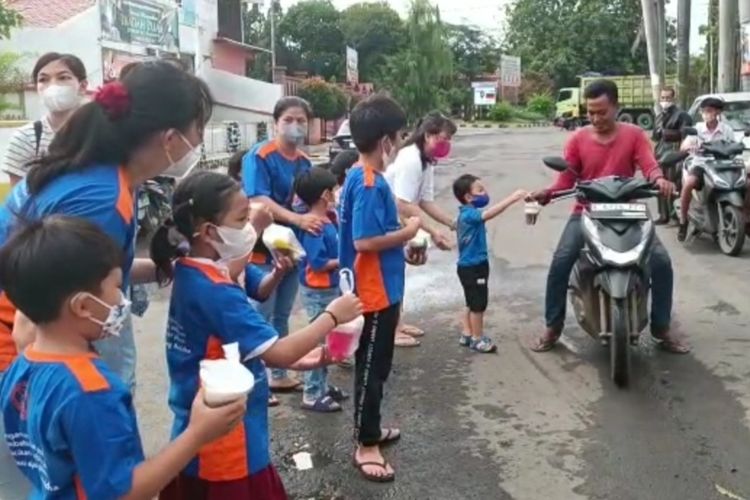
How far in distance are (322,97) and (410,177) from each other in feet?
88.8

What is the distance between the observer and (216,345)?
2.53m

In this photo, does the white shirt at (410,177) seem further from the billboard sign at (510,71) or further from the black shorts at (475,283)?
the billboard sign at (510,71)

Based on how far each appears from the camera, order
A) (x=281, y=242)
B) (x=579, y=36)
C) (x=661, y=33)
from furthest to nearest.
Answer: (x=579, y=36), (x=661, y=33), (x=281, y=242)

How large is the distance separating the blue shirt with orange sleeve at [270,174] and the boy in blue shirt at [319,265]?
81 millimetres

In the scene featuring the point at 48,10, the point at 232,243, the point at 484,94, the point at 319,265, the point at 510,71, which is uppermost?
the point at 510,71

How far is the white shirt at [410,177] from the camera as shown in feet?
17.8

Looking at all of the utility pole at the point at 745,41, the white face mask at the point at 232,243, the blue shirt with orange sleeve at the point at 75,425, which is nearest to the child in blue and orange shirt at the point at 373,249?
the white face mask at the point at 232,243

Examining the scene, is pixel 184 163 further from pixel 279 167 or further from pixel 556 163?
pixel 556 163

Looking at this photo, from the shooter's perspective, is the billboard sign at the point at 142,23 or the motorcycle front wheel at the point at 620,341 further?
the billboard sign at the point at 142,23

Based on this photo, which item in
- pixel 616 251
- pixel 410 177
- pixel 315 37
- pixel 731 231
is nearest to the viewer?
pixel 616 251

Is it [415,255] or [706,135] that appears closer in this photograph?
[415,255]

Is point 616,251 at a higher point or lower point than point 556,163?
lower

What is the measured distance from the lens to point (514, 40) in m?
61.6

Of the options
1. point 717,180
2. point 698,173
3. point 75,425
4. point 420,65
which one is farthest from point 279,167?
point 420,65
